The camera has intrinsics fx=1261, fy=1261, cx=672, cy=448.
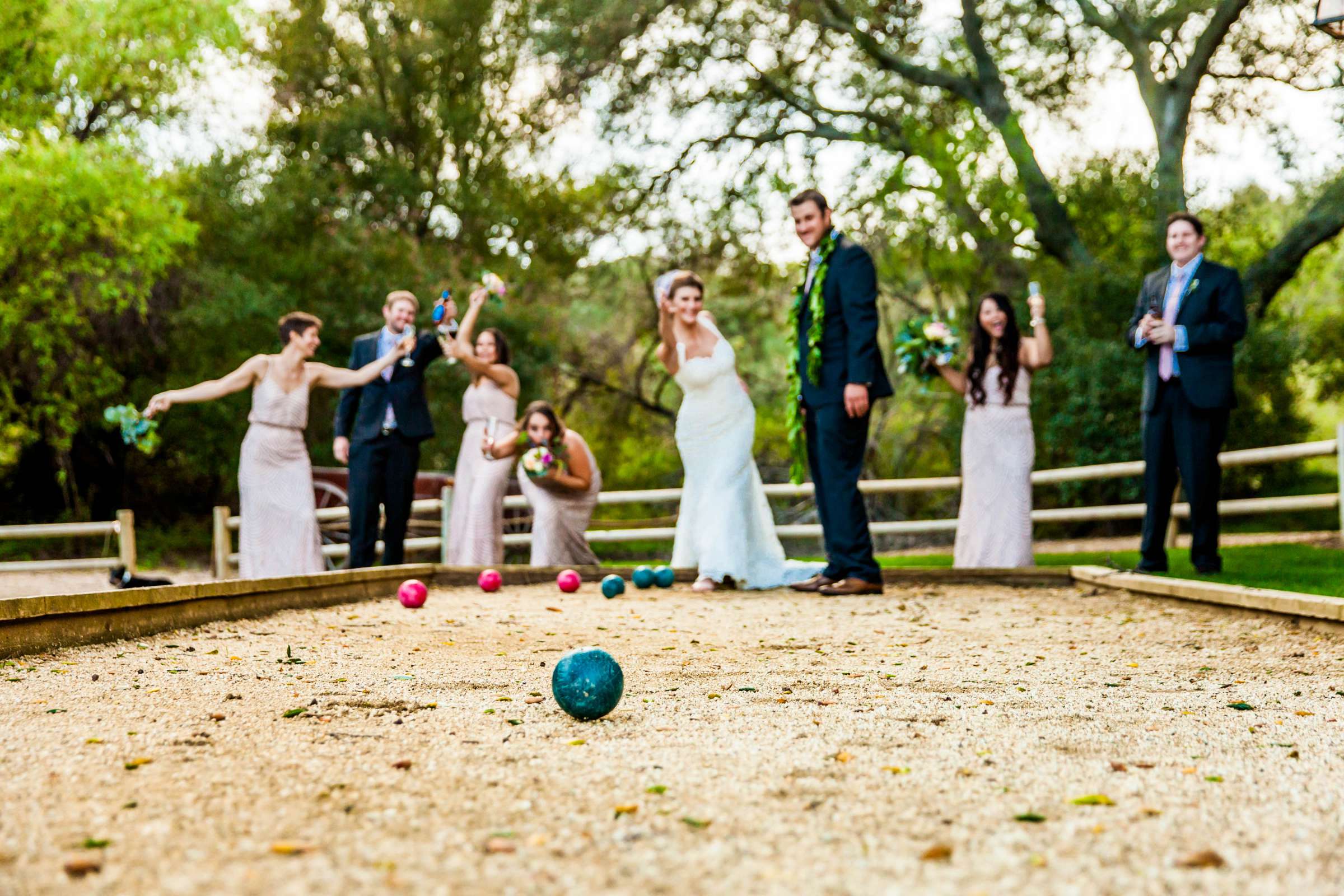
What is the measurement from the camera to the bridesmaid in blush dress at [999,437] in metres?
8.38

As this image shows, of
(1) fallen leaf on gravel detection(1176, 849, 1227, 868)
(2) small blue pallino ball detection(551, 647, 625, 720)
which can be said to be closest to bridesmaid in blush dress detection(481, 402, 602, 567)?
(2) small blue pallino ball detection(551, 647, 625, 720)

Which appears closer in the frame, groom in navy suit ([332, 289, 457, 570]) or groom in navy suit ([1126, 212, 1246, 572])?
groom in navy suit ([1126, 212, 1246, 572])

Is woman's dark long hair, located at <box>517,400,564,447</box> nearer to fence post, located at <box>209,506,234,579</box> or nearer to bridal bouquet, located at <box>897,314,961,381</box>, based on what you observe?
bridal bouquet, located at <box>897,314,961,381</box>

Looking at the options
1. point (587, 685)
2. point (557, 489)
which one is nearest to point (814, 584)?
point (557, 489)

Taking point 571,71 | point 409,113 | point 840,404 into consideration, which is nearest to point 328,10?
point 409,113

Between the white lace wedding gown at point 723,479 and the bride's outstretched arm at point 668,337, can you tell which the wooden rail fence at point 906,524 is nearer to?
the white lace wedding gown at point 723,479

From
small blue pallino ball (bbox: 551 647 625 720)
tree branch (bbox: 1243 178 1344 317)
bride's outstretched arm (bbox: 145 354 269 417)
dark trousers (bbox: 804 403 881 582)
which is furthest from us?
tree branch (bbox: 1243 178 1344 317)

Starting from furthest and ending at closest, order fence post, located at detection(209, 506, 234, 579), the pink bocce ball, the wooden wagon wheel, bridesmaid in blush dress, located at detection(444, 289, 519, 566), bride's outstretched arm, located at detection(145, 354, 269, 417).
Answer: the wooden wagon wheel < fence post, located at detection(209, 506, 234, 579) < bridesmaid in blush dress, located at detection(444, 289, 519, 566) < bride's outstretched arm, located at detection(145, 354, 269, 417) < the pink bocce ball

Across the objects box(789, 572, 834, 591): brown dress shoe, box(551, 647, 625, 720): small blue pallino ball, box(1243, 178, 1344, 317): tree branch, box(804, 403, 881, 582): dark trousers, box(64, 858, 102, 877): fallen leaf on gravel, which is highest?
box(1243, 178, 1344, 317): tree branch

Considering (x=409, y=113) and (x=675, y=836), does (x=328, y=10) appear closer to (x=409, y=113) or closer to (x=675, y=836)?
(x=409, y=113)

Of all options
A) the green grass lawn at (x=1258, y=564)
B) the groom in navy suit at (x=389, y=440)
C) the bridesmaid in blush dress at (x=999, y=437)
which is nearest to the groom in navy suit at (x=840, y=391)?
the green grass lawn at (x=1258, y=564)

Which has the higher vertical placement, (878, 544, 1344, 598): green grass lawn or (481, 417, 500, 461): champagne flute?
(481, 417, 500, 461): champagne flute

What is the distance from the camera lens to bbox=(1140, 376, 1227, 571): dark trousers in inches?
268

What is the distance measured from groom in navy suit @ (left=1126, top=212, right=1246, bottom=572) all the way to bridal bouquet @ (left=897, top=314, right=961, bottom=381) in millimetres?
1749
